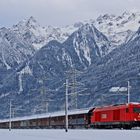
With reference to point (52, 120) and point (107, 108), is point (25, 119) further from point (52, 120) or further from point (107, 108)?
point (107, 108)

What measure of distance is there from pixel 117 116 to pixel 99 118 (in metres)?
8.13

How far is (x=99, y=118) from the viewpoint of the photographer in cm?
8362

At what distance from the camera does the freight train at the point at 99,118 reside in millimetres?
72750

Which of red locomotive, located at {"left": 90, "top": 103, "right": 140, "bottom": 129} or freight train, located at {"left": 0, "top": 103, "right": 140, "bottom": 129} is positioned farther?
freight train, located at {"left": 0, "top": 103, "right": 140, "bottom": 129}

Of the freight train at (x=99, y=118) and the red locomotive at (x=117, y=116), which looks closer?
the red locomotive at (x=117, y=116)

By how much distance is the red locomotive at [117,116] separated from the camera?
236 feet

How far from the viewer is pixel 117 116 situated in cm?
7588

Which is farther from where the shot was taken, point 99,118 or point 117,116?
point 99,118

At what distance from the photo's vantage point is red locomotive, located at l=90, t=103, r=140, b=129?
2837 inches

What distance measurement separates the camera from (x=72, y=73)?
121312mm

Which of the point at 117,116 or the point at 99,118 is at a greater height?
the point at 117,116

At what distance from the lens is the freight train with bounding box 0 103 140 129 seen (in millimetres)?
72750
